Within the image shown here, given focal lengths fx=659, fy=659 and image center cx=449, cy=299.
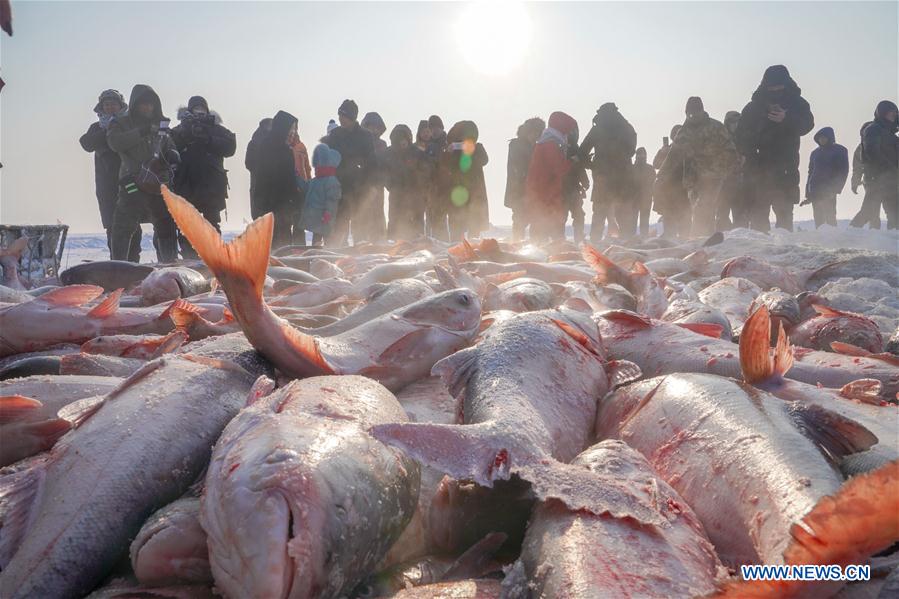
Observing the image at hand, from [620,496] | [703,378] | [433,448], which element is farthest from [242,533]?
[703,378]

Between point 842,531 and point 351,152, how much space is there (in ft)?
45.3

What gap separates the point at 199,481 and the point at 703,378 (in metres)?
1.86

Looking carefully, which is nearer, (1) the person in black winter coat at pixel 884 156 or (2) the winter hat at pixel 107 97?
(2) the winter hat at pixel 107 97

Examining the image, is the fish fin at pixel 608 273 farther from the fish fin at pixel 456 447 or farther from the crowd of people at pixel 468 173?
the crowd of people at pixel 468 173

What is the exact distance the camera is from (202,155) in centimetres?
1137

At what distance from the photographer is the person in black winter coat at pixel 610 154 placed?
558 inches

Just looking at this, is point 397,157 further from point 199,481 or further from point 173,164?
point 199,481

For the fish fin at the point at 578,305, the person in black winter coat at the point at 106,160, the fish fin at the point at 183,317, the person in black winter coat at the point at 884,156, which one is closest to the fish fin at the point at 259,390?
the fish fin at the point at 183,317

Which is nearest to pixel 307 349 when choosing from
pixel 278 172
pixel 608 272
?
pixel 608 272

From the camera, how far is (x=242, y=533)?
4.89 feet

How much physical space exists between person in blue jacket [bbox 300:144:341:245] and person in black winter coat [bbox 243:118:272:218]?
97cm

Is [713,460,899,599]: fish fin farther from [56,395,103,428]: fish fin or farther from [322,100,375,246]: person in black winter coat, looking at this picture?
[322,100,375,246]: person in black winter coat

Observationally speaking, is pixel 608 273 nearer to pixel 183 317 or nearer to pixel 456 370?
pixel 456 370

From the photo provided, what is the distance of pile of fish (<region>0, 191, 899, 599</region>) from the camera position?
60.9 inches
